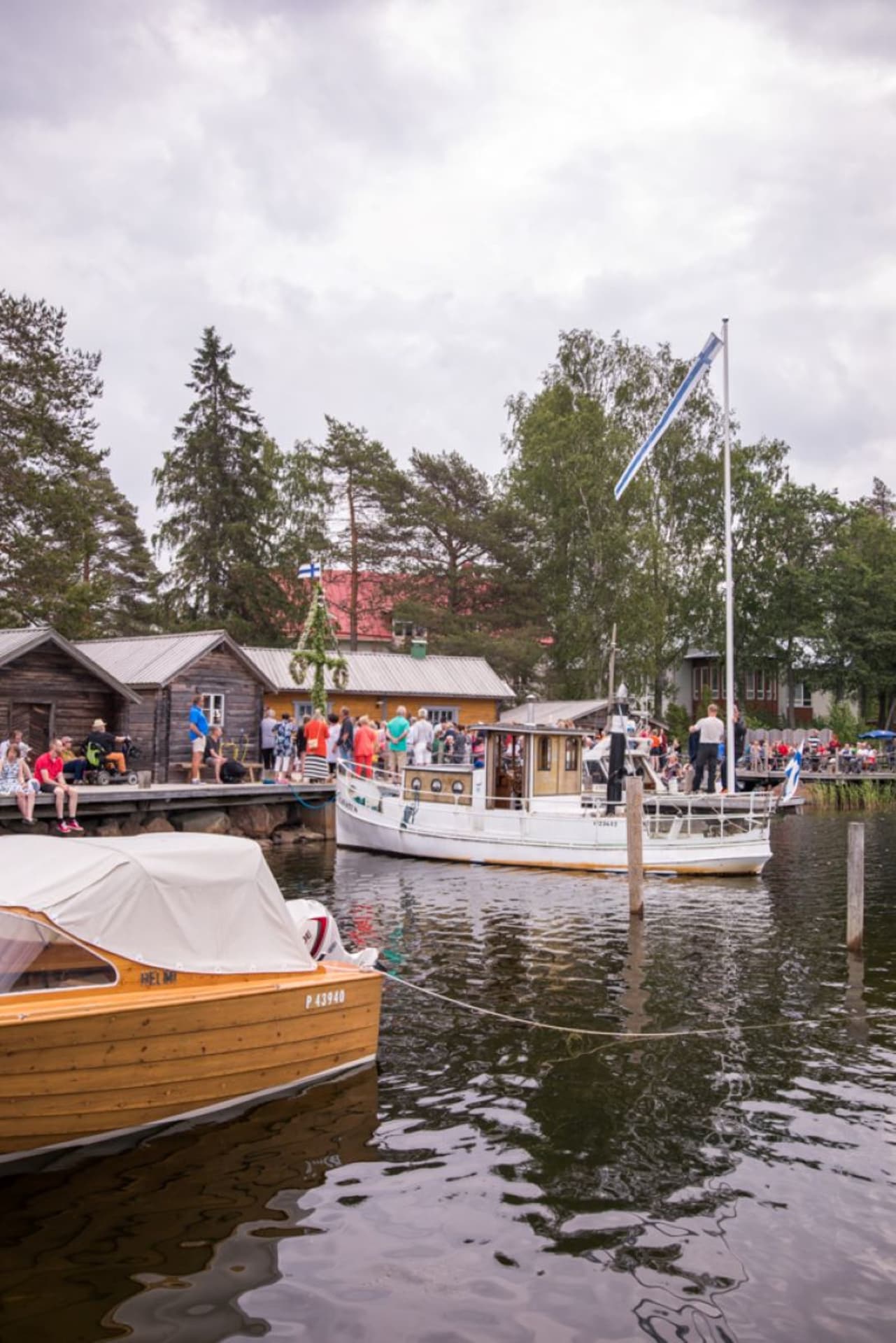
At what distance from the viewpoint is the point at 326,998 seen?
9.67 metres

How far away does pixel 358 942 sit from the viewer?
1588cm

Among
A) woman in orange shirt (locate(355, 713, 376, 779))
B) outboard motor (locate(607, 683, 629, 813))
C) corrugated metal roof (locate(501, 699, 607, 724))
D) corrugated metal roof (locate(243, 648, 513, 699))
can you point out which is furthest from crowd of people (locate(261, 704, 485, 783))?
corrugated metal roof (locate(501, 699, 607, 724))

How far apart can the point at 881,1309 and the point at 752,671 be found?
193ft

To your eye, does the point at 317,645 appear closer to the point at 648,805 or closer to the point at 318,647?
the point at 318,647

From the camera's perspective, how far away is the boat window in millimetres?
8180

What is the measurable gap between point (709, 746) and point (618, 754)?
7.90 ft

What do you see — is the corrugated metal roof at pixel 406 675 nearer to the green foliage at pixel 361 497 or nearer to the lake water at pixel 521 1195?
the green foliage at pixel 361 497

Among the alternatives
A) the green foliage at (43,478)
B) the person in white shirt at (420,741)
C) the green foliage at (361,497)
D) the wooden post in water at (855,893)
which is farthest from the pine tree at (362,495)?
the wooden post in water at (855,893)

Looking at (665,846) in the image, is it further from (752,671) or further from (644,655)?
(752,671)

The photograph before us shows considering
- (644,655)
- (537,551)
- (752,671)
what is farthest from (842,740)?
(537,551)

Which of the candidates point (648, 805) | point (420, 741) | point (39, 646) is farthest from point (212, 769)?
point (648, 805)

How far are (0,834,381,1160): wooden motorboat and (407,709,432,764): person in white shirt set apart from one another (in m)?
18.5

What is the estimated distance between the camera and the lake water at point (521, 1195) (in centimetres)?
636

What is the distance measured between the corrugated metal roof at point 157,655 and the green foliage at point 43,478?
2.16m
